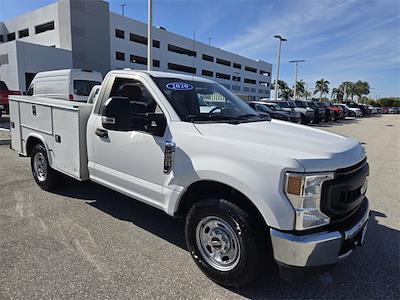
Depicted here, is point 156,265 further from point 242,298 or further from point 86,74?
point 86,74

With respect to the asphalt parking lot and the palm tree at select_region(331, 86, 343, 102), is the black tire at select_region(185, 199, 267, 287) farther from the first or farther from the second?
the palm tree at select_region(331, 86, 343, 102)

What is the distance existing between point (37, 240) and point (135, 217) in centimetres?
123

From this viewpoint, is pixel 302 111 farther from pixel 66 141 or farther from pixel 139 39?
pixel 139 39

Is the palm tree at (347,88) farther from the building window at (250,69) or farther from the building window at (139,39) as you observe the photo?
the building window at (139,39)

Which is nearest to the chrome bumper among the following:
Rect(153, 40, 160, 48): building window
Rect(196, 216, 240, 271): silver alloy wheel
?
Rect(196, 216, 240, 271): silver alloy wheel

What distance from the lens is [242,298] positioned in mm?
2719

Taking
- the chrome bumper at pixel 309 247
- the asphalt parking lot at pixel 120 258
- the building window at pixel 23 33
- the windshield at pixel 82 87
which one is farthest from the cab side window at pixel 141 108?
the building window at pixel 23 33

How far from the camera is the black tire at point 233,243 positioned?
261 centimetres

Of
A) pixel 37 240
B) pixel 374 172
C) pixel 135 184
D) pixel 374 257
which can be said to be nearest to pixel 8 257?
pixel 37 240

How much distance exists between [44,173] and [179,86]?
3040 mm

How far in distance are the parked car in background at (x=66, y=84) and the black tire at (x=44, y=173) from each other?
29.4ft

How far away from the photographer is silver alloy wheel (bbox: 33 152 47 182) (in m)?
5.22

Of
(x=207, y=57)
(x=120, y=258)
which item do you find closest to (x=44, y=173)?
(x=120, y=258)

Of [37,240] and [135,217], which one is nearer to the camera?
[37,240]
